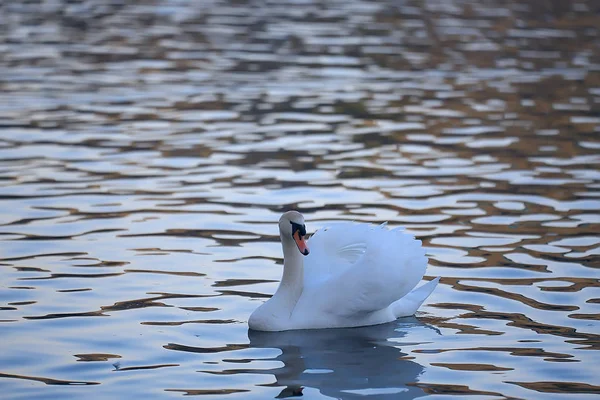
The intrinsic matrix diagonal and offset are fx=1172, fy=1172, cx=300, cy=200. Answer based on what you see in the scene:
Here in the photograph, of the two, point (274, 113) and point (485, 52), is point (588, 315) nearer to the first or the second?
point (274, 113)

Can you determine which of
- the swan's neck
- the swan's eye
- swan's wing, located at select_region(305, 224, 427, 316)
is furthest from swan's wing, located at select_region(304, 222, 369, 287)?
the swan's eye

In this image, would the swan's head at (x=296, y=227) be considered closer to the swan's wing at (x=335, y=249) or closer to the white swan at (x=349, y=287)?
the white swan at (x=349, y=287)

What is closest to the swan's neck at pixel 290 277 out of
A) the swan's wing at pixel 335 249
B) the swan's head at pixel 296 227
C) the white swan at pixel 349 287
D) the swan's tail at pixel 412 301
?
the white swan at pixel 349 287

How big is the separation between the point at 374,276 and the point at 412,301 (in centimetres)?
73

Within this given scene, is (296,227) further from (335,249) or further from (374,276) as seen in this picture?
(335,249)

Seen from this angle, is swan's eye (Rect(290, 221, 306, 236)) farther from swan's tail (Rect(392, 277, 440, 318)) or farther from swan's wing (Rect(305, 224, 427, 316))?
swan's tail (Rect(392, 277, 440, 318))

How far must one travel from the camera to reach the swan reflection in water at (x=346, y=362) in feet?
25.4

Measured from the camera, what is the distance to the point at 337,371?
8.16 meters

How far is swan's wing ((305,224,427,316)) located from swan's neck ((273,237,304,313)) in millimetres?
196

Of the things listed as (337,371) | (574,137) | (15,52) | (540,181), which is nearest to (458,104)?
(574,137)

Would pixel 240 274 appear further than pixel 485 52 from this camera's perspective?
No

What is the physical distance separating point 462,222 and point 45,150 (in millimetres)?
6049

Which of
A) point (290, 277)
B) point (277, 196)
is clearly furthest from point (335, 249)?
point (277, 196)

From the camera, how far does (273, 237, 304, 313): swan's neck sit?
29.8ft
